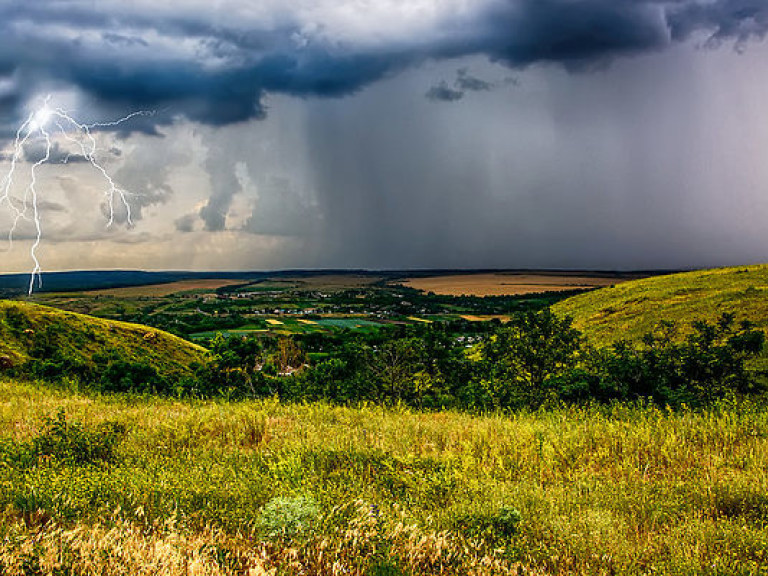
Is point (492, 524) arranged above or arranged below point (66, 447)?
above

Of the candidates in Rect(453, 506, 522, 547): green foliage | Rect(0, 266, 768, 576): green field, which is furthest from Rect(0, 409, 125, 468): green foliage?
Rect(453, 506, 522, 547): green foliage

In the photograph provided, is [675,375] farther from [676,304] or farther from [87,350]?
[87,350]

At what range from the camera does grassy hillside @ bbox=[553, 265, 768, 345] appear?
22.9 meters

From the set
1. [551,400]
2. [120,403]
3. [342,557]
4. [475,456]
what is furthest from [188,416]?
[551,400]

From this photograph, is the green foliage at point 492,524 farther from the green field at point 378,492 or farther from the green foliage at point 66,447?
the green foliage at point 66,447

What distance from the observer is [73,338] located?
24766 mm

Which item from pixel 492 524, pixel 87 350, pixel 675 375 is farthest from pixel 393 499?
pixel 87 350

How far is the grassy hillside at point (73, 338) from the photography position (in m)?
21.1

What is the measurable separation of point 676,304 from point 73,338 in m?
32.3

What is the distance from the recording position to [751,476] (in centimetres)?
535

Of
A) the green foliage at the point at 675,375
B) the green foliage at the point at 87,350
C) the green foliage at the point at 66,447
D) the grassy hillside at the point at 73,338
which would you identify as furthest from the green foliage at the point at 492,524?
the grassy hillside at the point at 73,338

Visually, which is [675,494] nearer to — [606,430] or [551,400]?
[606,430]

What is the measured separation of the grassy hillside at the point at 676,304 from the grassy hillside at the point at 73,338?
25.1 meters

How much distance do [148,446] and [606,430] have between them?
275 inches
